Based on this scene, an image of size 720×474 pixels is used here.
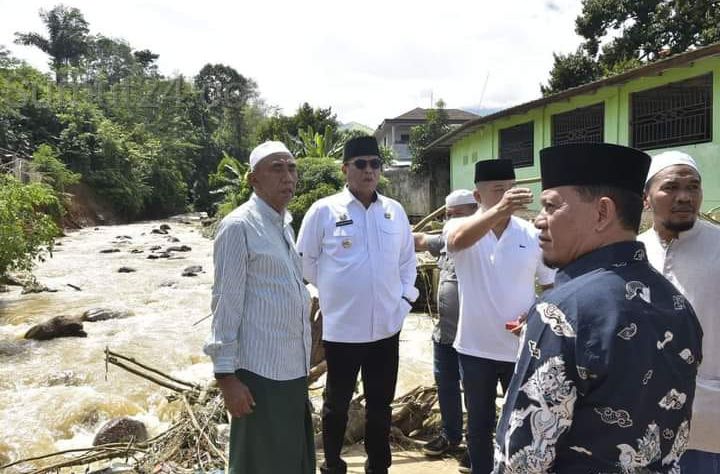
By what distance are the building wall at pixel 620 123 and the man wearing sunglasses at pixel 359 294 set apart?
775 centimetres

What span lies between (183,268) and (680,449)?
15.8m

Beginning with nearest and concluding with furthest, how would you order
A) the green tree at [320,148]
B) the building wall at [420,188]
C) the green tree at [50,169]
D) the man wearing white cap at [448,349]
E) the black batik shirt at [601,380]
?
the black batik shirt at [601,380]
the man wearing white cap at [448,349]
the green tree at [320,148]
the building wall at [420,188]
the green tree at [50,169]

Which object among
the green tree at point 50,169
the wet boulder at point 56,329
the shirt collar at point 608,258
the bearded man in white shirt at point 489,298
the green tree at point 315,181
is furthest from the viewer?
the green tree at point 50,169

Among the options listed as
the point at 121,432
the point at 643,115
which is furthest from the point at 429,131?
the point at 121,432

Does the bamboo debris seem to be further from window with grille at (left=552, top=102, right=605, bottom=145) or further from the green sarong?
window with grille at (left=552, top=102, right=605, bottom=145)

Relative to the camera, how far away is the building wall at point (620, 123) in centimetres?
911

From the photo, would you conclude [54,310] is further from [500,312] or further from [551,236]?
[551,236]

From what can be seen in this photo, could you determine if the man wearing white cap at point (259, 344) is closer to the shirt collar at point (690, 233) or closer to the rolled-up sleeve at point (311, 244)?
the rolled-up sleeve at point (311, 244)

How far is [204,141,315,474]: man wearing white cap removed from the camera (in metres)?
2.45

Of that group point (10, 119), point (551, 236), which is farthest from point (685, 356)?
point (10, 119)

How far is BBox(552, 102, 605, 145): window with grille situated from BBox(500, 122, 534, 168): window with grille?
49.1 inches

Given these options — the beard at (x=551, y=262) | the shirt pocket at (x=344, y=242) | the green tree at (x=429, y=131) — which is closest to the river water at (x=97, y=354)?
the shirt pocket at (x=344, y=242)

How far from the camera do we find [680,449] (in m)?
1.36

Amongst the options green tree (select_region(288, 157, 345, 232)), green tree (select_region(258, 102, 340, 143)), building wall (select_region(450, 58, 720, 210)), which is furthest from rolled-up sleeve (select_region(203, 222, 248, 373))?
green tree (select_region(258, 102, 340, 143))
